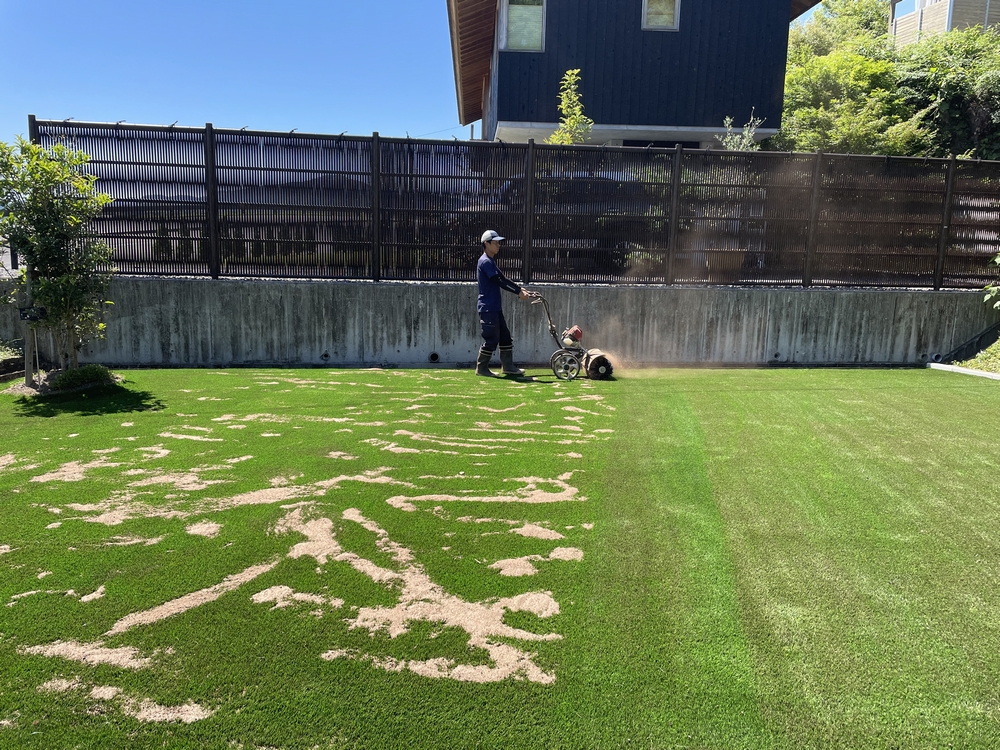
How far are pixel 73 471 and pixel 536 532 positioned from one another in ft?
11.8

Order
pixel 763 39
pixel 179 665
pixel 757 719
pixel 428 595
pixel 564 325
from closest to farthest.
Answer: pixel 757 719, pixel 179 665, pixel 428 595, pixel 564 325, pixel 763 39

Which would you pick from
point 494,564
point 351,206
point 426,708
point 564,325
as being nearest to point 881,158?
point 564,325

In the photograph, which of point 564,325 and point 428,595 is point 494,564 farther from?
point 564,325

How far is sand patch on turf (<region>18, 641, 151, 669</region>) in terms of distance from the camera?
2.87m

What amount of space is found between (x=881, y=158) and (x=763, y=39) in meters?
8.49

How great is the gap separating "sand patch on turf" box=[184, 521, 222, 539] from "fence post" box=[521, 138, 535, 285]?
281 inches

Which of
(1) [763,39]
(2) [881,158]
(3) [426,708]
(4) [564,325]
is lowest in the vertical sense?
(3) [426,708]

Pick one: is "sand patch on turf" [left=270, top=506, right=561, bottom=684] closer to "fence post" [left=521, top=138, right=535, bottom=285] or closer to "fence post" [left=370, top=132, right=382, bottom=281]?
"fence post" [left=370, top=132, right=382, bottom=281]

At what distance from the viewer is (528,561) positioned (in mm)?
3809

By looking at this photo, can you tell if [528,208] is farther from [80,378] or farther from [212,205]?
[80,378]

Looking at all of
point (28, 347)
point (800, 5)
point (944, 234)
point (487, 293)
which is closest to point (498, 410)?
point (487, 293)

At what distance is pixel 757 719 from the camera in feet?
8.61

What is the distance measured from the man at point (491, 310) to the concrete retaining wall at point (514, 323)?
1067 mm

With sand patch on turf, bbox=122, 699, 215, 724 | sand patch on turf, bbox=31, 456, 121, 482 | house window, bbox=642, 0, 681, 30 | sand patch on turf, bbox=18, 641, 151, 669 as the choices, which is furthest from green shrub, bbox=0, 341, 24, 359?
house window, bbox=642, 0, 681, 30
